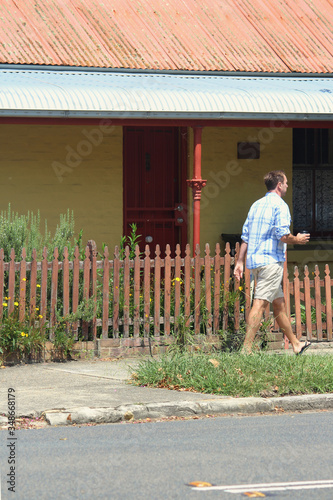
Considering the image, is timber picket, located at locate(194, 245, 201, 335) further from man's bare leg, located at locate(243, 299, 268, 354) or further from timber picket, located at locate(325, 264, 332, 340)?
timber picket, located at locate(325, 264, 332, 340)

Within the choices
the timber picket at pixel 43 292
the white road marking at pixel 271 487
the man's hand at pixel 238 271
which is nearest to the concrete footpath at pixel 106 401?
the timber picket at pixel 43 292

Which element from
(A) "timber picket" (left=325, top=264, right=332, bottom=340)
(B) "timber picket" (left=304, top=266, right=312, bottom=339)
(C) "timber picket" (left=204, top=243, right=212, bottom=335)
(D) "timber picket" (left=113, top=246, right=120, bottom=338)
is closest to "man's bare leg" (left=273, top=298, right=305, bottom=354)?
(C) "timber picket" (left=204, top=243, right=212, bottom=335)

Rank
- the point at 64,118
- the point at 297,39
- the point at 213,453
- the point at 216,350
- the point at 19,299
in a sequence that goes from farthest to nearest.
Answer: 1. the point at 297,39
2. the point at 64,118
3. the point at 216,350
4. the point at 19,299
5. the point at 213,453

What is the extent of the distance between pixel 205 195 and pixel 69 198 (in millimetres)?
2064

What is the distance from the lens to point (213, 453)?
612 centimetres

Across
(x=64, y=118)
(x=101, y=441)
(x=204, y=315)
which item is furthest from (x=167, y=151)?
(x=101, y=441)

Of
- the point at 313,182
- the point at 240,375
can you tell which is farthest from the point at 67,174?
the point at 240,375

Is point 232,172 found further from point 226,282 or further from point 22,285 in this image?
point 22,285

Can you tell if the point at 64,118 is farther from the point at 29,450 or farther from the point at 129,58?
the point at 29,450

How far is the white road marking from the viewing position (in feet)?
17.3

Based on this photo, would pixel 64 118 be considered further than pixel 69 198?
No

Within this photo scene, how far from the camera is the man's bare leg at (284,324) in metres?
9.46

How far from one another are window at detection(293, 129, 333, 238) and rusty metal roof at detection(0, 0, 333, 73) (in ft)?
3.91

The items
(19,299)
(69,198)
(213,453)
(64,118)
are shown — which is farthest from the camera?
(69,198)
